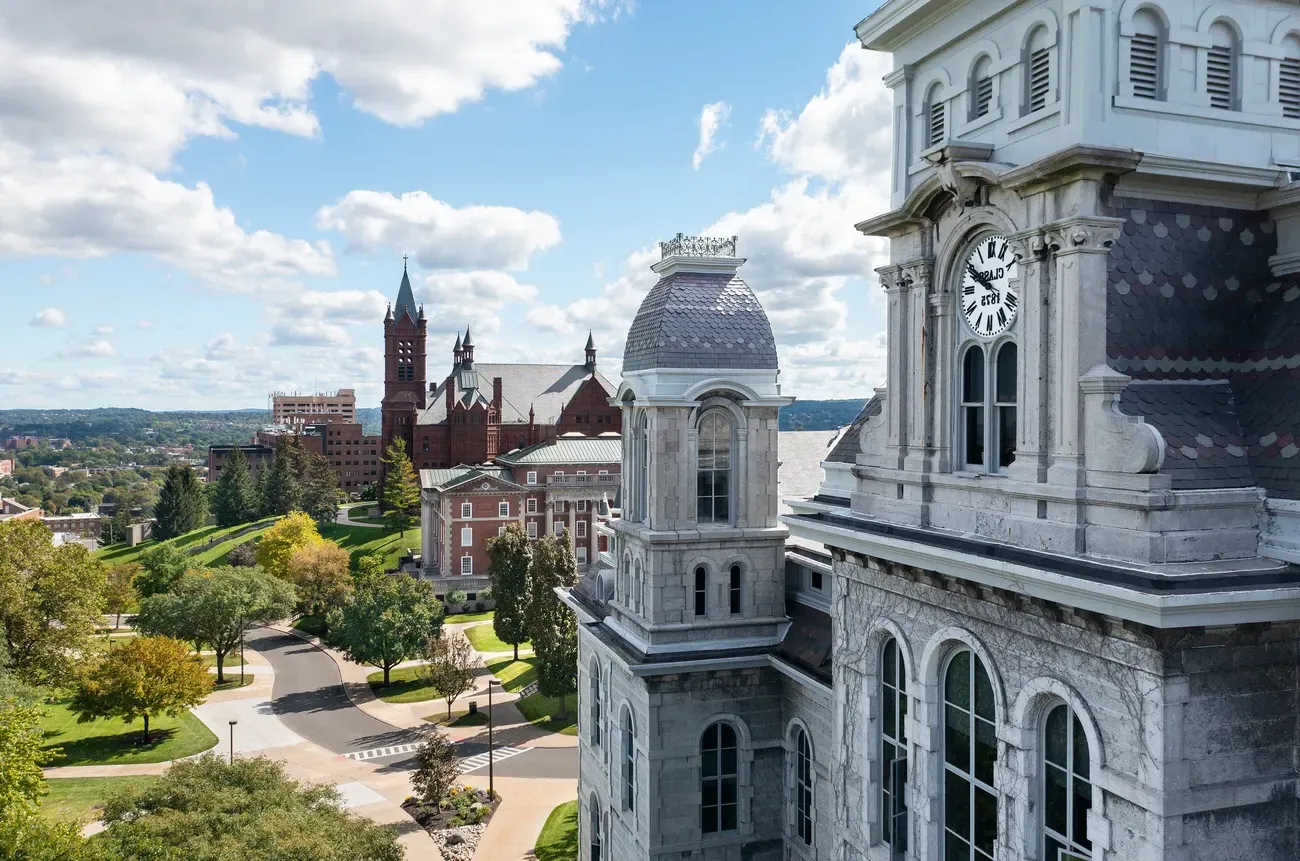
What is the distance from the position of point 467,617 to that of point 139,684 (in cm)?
3131

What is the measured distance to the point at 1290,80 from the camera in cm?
1422

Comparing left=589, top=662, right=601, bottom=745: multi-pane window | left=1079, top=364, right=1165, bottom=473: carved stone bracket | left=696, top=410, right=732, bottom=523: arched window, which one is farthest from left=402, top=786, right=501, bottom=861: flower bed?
left=1079, top=364, right=1165, bottom=473: carved stone bracket

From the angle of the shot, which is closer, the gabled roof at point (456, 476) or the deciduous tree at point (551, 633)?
the deciduous tree at point (551, 633)

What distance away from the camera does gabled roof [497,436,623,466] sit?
3516 inches

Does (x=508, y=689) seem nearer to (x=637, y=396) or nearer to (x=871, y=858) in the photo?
(x=637, y=396)

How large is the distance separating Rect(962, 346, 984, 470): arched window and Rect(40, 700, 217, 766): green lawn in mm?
49040

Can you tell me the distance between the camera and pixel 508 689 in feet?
195

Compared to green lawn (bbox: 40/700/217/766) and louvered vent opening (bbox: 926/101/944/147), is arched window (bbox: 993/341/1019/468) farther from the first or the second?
green lawn (bbox: 40/700/217/766)

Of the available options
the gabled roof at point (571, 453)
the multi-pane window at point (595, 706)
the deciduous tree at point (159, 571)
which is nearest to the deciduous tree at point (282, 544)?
the deciduous tree at point (159, 571)

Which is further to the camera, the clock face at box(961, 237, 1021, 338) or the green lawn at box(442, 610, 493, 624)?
the green lawn at box(442, 610, 493, 624)

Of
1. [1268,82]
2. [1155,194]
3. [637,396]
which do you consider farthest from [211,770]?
[1268,82]

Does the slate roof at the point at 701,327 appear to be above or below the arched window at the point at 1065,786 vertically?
above

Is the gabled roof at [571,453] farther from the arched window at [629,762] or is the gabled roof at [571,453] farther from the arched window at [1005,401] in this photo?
the arched window at [1005,401]

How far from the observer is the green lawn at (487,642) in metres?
68.4
